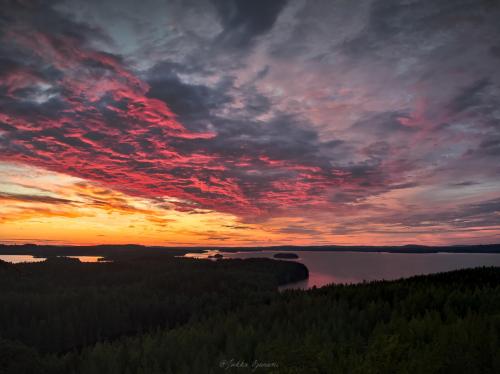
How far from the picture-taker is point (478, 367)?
7250mm

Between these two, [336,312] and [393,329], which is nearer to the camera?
[393,329]

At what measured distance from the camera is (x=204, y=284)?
55844 mm

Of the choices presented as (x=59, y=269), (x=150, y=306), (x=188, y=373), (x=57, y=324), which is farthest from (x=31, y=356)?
(x=59, y=269)

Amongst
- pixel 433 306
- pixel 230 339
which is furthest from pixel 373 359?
pixel 433 306

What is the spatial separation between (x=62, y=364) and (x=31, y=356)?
998 mm

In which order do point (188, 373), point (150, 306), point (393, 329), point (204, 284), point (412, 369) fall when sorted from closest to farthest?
point (412, 369) < point (188, 373) < point (393, 329) < point (150, 306) < point (204, 284)

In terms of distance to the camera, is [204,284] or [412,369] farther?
[204,284]

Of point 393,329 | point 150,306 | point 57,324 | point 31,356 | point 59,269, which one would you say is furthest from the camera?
point 59,269

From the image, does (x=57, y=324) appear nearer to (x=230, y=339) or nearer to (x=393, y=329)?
(x=230, y=339)

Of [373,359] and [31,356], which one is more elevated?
[373,359]

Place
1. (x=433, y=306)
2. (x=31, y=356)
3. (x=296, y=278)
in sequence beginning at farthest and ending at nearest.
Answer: (x=296, y=278) < (x=433, y=306) < (x=31, y=356)

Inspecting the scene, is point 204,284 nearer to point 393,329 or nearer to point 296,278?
point 393,329

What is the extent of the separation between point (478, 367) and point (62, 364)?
1212 cm

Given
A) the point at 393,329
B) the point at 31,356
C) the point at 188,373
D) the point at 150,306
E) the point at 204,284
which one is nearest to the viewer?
the point at 188,373
